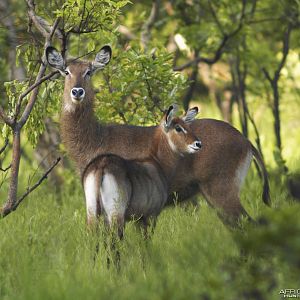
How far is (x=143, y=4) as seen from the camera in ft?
40.6

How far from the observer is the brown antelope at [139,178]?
20.1 feet

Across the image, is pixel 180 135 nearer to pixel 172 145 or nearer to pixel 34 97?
pixel 172 145

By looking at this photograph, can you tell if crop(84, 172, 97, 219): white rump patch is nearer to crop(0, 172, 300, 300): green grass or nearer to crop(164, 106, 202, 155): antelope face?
crop(0, 172, 300, 300): green grass

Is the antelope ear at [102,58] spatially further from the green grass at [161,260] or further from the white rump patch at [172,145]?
the green grass at [161,260]

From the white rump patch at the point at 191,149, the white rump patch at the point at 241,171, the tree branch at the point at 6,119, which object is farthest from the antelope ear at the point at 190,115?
the tree branch at the point at 6,119

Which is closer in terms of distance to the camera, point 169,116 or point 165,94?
point 169,116

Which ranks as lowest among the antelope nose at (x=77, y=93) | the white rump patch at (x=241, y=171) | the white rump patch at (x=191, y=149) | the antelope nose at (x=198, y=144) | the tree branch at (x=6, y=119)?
the white rump patch at (x=241, y=171)

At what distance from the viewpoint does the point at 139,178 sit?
651 centimetres

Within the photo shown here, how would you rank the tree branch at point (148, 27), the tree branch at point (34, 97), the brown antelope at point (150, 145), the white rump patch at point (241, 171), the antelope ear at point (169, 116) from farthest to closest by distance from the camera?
1. the tree branch at point (148, 27)
2. the white rump patch at point (241, 171)
3. the brown antelope at point (150, 145)
4. the antelope ear at point (169, 116)
5. the tree branch at point (34, 97)

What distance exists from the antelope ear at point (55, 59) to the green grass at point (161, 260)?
4.20 ft

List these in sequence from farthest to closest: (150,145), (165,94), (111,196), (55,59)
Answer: (165,94) → (150,145) → (55,59) → (111,196)

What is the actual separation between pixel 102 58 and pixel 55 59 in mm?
467

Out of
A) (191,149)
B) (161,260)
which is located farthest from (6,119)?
(161,260)

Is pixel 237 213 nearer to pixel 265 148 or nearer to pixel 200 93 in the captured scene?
pixel 265 148
